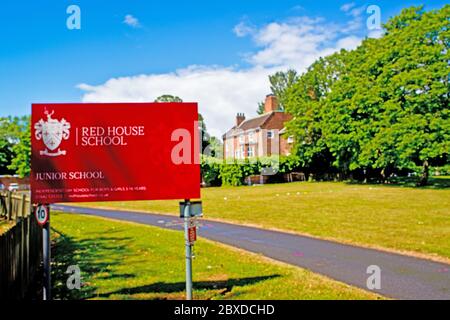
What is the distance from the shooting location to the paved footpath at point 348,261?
301 inches

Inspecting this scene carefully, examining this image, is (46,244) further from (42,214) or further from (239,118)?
(239,118)

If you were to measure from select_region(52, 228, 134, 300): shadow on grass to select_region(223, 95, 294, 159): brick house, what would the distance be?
45.1 m

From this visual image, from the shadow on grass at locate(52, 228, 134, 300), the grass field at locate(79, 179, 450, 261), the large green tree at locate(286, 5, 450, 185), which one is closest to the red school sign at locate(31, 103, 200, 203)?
the shadow on grass at locate(52, 228, 134, 300)

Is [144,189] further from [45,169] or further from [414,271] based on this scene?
[414,271]

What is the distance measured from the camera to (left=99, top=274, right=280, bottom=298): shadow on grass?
25.2ft

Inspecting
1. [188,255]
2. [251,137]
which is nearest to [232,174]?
[251,137]

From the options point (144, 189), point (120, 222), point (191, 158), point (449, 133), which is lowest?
point (120, 222)

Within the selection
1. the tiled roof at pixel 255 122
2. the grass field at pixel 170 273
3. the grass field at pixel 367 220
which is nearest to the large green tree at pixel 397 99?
the grass field at pixel 367 220

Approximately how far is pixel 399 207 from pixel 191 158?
17975 millimetres

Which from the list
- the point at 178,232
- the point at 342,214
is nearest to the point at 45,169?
the point at 178,232

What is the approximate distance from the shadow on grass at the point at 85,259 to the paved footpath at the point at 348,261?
265 centimetres

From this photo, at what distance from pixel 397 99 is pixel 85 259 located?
31.9 m

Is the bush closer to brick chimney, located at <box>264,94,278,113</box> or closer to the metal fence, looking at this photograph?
brick chimney, located at <box>264,94,278,113</box>
